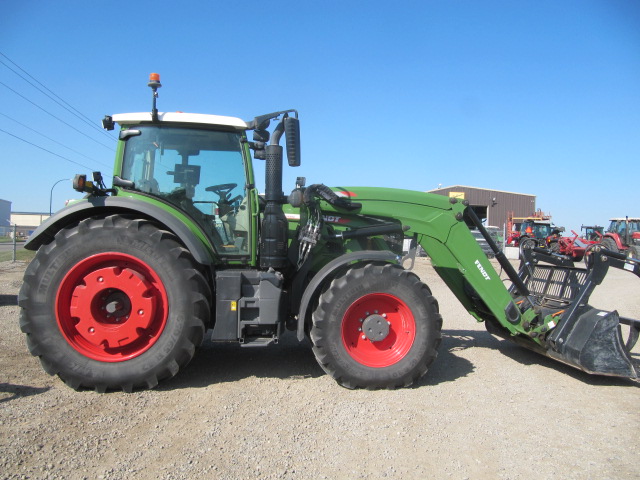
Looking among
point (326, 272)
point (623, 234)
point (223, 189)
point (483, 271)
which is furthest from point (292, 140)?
point (623, 234)

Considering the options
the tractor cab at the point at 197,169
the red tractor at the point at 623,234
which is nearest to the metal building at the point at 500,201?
the red tractor at the point at 623,234

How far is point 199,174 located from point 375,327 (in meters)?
2.24

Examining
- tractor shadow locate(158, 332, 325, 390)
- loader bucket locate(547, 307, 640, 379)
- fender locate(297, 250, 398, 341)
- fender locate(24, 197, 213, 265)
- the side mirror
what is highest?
the side mirror

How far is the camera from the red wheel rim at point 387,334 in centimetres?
421

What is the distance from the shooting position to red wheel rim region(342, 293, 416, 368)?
4207 mm

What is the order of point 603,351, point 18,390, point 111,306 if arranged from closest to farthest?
point 18,390, point 111,306, point 603,351

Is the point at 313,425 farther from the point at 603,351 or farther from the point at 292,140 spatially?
→ the point at 603,351

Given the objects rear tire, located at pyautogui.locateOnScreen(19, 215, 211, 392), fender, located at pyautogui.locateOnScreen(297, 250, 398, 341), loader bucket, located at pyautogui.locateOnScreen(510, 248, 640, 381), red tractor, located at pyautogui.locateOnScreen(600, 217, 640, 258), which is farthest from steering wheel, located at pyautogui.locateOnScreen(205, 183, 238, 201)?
red tractor, located at pyautogui.locateOnScreen(600, 217, 640, 258)

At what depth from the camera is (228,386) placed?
4035 mm

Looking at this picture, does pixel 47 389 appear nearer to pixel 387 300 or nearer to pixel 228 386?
pixel 228 386

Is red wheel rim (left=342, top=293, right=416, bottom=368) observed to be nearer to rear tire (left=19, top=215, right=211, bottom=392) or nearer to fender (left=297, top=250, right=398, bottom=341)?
fender (left=297, top=250, right=398, bottom=341)

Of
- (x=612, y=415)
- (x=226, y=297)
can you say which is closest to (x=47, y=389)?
(x=226, y=297)

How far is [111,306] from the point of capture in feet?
12.7

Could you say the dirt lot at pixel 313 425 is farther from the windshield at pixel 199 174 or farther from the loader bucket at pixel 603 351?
the windshield at pixel 199 174
